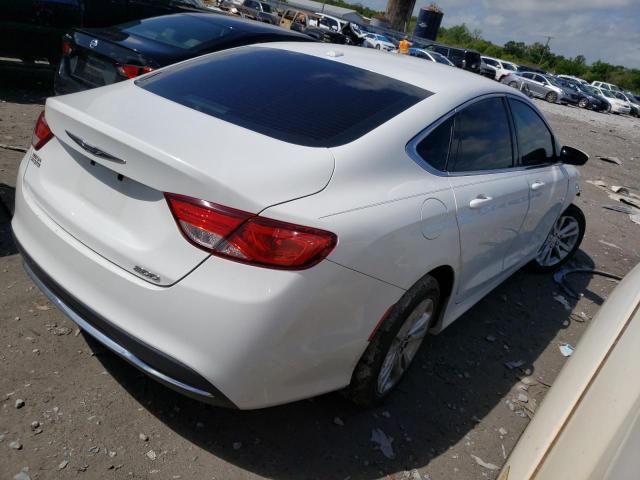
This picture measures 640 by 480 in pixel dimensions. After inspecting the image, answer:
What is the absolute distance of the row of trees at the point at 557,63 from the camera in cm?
7425

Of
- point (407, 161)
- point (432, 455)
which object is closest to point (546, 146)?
point (407, 161)

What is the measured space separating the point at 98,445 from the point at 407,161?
1861mm

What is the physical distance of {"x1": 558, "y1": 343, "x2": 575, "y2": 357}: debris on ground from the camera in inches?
158

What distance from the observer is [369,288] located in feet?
7.43

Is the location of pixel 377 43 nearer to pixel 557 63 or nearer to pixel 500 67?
pixel 500 67

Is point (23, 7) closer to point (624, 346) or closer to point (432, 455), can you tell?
point (432, 455)

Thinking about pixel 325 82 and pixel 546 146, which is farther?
pixel 546 146

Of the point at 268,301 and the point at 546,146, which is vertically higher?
the point at 546,146

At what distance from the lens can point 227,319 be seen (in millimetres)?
1957

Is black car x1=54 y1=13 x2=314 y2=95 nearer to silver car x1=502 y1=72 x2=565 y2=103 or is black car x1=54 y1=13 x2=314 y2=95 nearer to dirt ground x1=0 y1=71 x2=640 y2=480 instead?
dirt ground x1=0 y1=71 x2=640 y2=480

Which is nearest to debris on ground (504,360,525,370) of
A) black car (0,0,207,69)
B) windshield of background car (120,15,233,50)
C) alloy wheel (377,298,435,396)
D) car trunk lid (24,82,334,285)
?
alloy wheel (377,298,435,396)

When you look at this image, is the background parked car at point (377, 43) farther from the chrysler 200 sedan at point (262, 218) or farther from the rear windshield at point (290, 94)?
the chrysler 200 sedan at point (262, 218)

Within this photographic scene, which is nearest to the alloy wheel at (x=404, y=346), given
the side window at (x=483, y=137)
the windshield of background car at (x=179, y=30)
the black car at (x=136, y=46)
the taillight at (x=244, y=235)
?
the side window at (x=483, y=137)

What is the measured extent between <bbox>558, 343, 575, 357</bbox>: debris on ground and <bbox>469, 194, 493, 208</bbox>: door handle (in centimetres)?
162
